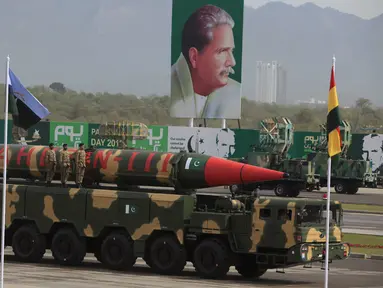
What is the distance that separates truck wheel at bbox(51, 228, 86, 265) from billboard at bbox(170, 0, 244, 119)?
4988 centimetres

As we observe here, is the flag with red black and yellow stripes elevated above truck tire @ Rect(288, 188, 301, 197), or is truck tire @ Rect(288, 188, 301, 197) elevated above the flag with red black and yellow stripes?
the flag with red black and yellow stripes

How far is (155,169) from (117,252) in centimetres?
236

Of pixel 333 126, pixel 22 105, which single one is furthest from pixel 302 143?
pixel 333 126

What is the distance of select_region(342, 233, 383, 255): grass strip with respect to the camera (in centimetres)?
3161

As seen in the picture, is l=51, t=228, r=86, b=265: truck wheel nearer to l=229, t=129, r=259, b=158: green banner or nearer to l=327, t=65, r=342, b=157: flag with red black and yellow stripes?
l=327, t=65, r=342, b=157: flag with red black and yellow stripes

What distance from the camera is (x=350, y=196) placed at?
60156mm

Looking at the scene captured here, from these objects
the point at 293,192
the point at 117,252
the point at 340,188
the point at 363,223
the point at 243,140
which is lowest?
the point at 117,252

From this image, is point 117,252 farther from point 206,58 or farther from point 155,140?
point 206,58

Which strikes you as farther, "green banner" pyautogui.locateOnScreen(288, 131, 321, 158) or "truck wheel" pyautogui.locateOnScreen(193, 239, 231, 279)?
"green banner" pyautogui.locateOnScreen(288, 131, 321, 158)

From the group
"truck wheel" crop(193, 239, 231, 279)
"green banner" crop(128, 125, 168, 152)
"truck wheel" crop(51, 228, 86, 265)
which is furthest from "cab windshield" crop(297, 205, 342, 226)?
"green banner" crop(128, 125, 168, 152)

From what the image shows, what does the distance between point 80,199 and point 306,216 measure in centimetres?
616

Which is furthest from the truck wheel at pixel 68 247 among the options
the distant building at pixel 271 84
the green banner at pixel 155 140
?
the distant building at pixel 271 84

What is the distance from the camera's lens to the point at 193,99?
78.8 metres

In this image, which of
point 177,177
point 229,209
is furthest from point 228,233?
point 177,177
